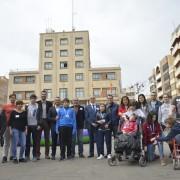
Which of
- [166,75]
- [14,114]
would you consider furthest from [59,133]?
[166,75]

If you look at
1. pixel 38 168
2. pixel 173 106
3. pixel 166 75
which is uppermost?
pixel 166 75

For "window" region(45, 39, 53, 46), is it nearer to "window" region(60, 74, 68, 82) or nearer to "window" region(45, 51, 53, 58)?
"window" region(45, 51, 53, 58)

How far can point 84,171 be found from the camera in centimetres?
854

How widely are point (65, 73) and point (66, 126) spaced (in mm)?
57023

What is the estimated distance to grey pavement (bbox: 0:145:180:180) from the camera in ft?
25.1

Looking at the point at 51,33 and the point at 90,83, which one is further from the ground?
the point at 51,33

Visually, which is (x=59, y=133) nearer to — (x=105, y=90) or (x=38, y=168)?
(x=38, y=168)

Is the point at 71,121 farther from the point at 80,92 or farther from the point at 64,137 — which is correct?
the point at 80,92

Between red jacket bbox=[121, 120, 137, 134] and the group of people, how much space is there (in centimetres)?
14

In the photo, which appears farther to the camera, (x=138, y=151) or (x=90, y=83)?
(x=90, y=83)

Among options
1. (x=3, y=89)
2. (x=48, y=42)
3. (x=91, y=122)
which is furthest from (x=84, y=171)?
(x=3, y=89)

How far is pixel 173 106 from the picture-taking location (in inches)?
421

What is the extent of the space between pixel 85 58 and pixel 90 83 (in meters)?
5.13

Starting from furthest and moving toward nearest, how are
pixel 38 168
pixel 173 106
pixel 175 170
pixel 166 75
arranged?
pixel 166 75 → pixel 173 106 → pixel 38 168 → pixel 175 170
